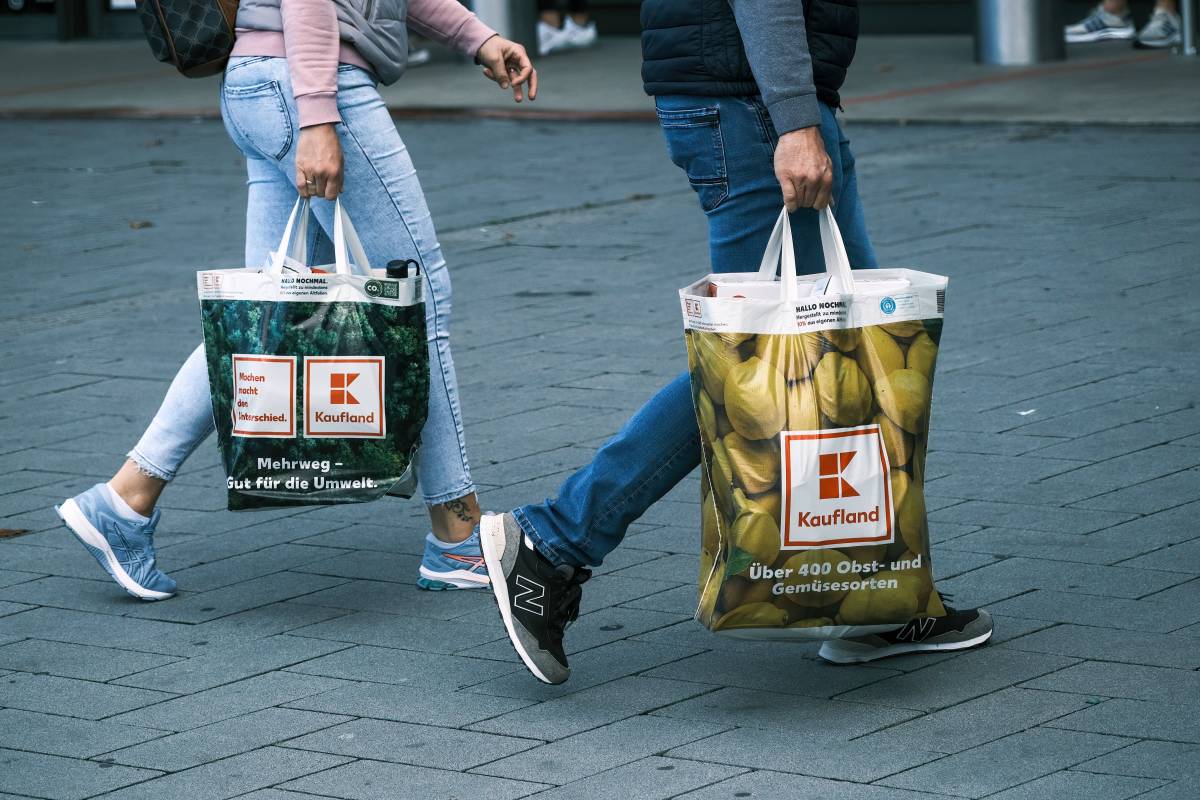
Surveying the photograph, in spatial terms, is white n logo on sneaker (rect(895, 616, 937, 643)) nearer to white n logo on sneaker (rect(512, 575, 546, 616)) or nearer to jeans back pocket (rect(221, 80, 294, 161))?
white n logo on sneaker (rect(512, 575, 546, 616))

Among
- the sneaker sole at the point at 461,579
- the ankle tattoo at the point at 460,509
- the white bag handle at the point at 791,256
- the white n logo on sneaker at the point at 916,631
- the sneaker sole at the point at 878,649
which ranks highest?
the white bag handle at the point at 791,256

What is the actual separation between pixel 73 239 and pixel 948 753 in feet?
22.3

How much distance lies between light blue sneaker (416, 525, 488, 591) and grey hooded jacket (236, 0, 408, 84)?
1.04 m

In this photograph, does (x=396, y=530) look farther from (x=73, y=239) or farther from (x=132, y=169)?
(x=132, y=169)

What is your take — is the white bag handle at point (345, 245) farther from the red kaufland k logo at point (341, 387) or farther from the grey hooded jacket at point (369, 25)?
the grey hooded jacket at point (369, 25)

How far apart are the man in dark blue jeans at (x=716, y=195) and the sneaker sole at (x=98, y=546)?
0.97 meters

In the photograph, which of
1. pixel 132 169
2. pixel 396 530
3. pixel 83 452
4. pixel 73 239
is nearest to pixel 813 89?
pixel 396 530

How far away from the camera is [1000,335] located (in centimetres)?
642

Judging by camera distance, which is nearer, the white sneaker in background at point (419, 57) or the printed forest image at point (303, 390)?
the printed forest image at point (303, 390)

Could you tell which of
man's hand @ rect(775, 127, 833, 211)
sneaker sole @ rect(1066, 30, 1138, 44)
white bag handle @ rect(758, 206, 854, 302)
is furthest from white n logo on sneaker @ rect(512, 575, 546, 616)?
sneaker sole @ rect(1066, 30, 1138, 44)

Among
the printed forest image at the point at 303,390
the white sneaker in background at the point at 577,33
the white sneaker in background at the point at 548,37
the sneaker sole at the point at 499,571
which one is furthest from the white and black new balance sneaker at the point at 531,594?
the white sneaker in background at the point at 577,33

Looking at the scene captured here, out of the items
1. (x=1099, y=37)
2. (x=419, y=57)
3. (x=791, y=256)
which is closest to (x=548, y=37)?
(x=419, y=57)

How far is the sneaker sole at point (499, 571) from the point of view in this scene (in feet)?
11.7

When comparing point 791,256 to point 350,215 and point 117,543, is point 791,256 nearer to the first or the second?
point 350,215
